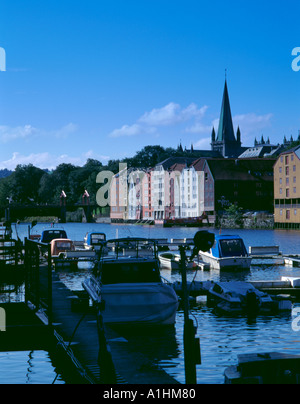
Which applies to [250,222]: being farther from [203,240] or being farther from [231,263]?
[203,240]

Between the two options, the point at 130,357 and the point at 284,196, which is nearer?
the point at 130,357

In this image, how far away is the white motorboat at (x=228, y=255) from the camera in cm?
4475

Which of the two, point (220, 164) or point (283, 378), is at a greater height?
point (220, 164)

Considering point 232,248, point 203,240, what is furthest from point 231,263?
point 203,240

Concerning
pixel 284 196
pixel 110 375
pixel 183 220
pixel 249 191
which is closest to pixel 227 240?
pixel 110 375

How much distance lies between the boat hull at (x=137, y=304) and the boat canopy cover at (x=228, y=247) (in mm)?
24939

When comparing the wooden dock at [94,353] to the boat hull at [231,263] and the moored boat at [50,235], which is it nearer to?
the boat hull at [231,263]

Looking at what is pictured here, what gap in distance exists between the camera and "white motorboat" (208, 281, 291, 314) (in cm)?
2538

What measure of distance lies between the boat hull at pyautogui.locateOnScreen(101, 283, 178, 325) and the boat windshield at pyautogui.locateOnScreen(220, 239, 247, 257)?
25.5 metres

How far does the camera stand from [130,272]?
21.9 meters

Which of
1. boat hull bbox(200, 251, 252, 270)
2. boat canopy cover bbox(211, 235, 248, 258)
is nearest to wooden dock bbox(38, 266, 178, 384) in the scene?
boat hull bbox(200, 251, 252, 270)

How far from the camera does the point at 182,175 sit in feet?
574
